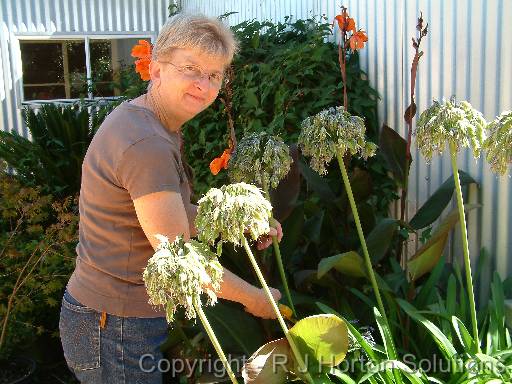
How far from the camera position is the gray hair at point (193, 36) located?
1.97m

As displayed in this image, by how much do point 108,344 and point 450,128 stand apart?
136 centimetres

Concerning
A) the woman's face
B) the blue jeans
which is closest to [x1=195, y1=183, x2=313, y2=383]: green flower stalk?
the woman's face

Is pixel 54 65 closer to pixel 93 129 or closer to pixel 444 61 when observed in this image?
pixel 93 129

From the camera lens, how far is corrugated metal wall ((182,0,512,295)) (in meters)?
2.97

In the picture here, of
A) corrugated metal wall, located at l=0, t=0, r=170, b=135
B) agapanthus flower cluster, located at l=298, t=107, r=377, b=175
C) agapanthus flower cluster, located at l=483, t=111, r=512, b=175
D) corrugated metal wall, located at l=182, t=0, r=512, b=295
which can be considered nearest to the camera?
agapanthus flower cluster, located at l=483, t=111, r=512, b=175

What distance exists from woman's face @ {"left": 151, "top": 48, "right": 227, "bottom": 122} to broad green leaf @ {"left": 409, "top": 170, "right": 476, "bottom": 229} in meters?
1.54

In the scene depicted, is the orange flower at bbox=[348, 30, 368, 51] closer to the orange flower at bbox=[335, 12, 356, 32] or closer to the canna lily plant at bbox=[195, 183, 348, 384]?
the orange flower at bbox=[335, 12, 356, 32]

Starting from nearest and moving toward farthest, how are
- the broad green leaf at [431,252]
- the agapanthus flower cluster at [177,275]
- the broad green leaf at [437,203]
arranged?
the agapanthus flower cluster at [177,275] < the broad green leaf at [431,252] < the broad green leaf at [437,203]

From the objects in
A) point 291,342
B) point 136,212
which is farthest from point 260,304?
point 136,212

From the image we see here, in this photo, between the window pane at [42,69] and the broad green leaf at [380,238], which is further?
the window pane at [42,69]

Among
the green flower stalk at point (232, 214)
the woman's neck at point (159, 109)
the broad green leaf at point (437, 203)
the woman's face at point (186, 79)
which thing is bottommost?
the broad green leaf at point (437, 203)

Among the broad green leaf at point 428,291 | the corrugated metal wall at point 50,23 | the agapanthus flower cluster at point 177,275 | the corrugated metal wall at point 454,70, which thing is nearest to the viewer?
the agapanthus flower cluster at point 177,275

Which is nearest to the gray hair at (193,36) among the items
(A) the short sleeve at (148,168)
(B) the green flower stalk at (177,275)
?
(A) the short sleeve at (148,168)

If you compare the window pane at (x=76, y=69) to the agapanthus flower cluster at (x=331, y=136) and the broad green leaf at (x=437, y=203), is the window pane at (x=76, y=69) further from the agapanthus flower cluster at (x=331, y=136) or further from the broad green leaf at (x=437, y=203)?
the agapanthus flower cluster at (x=331, y=136)
